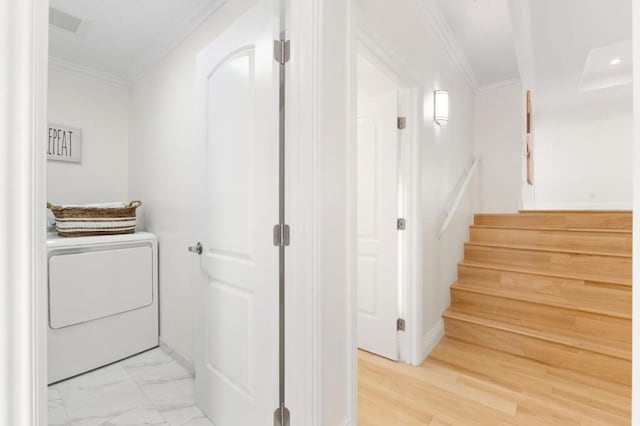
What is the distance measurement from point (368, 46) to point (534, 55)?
274cm

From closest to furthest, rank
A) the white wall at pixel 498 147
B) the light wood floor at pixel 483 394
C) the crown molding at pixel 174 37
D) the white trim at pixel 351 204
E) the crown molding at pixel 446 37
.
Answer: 1. the white trim at pixel 351 204
2. the light wood floor at pixel 483 394
3. the crown molding at pixel 174 37
4. the crown molding at pixel 446 37
5. the white wall at pixel 498 147

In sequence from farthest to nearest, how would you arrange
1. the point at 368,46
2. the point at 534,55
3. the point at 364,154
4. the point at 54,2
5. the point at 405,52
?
the point at 534,55
the point at 364,154
the point at 405,52
the point at 54,2
the point at 368,46

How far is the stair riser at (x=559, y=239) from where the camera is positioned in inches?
103

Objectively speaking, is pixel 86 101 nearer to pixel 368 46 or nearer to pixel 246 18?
pixel 246 18

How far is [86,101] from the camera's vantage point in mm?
2715

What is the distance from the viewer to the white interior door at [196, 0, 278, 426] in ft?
4.18

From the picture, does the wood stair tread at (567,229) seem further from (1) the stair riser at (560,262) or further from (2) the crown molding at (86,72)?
(2) the crown molding at (86,72)

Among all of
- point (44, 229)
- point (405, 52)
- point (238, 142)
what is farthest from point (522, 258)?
point (44, 229)

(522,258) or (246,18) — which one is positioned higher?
(246,18)

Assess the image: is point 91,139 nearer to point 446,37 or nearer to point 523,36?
point 446,37

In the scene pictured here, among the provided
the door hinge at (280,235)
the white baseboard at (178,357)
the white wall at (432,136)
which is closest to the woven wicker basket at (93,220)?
the white baseboard at (178,357)

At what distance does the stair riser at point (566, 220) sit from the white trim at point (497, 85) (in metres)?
1.58

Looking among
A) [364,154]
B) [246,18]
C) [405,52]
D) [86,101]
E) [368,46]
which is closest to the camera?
[246,18]

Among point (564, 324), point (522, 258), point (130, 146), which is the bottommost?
point (564, 324)
